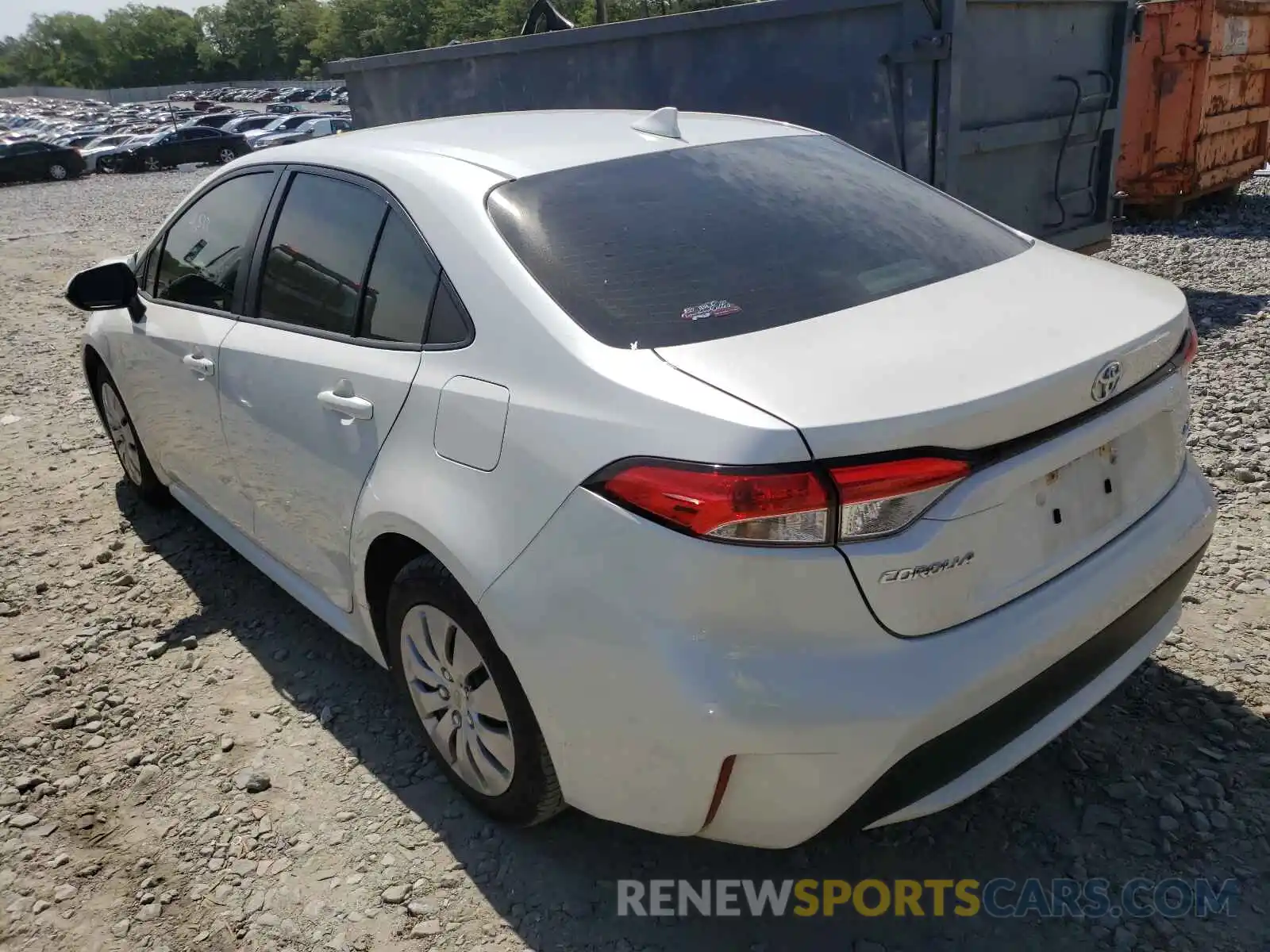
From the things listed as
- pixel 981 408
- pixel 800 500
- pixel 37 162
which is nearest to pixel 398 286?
pixel 800 500

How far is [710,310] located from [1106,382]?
81 cm

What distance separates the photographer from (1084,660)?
2096 mm

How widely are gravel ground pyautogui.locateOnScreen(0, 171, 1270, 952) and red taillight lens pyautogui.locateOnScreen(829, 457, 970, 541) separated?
1.02m

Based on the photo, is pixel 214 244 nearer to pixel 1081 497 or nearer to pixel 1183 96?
pixel 1081 497

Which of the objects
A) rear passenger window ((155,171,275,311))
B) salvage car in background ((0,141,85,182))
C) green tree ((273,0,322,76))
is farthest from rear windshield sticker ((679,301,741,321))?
green tree ((273,0,322,76))

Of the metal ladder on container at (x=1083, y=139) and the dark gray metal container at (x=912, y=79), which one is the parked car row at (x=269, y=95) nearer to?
the dark gray metal container at (x=912, y=79)

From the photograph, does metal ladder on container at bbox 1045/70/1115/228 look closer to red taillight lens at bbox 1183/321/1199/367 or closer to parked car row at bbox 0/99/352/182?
red taillight lens at bbox 1183/321/1199/367

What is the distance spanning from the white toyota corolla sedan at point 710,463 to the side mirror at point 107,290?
44.9 inches

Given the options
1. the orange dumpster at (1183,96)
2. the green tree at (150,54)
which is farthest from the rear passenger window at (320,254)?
the green tree at (150,54)

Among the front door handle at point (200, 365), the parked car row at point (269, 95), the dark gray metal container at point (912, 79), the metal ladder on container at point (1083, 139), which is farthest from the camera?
the parked car row at point (269, 95)

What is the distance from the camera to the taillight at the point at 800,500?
1.72 m

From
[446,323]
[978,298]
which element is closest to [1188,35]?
[978,298]

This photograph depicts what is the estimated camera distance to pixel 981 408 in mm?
1805

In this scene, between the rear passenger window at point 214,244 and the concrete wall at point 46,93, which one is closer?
the rear passenger window at point 214,244
